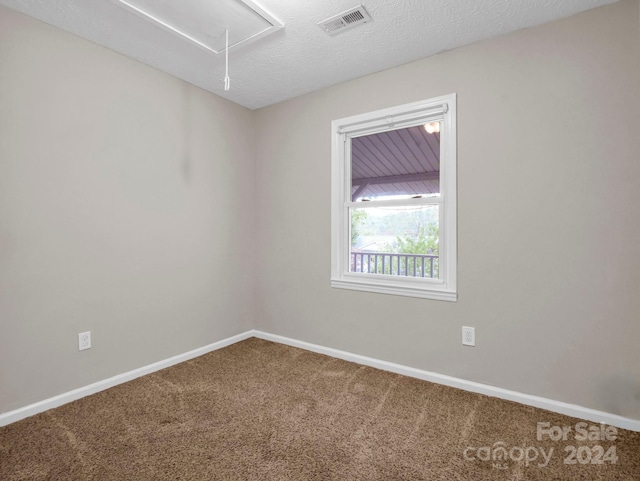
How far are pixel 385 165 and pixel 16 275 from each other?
275 cm

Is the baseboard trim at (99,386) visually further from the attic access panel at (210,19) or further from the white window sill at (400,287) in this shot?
the attic access panel at (210,19)

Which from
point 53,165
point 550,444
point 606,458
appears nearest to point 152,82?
point 53,165

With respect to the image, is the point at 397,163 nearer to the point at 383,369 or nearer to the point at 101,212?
the point at 383,369

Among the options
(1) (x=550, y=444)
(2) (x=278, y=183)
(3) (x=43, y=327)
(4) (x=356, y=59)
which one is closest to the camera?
(1) (x=550, y=444)

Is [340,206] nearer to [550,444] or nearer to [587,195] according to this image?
[587,195]

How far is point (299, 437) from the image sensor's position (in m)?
1.85

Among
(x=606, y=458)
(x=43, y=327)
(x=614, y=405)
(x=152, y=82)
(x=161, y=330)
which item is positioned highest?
(x=152, y=82)

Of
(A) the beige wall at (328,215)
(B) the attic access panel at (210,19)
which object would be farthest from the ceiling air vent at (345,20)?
(A) the beige wall at (328,215)

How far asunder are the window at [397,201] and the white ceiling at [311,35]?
41 cm

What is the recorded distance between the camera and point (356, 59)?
101 inches

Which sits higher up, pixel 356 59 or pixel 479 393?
pixel 356 59

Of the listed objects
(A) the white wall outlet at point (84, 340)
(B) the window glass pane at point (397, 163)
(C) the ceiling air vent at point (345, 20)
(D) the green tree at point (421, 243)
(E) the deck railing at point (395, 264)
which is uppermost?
(C) the ceiling air vent at point (345, 20)

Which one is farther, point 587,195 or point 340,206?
point 340,206

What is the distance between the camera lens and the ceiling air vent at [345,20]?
79.4 inches
